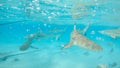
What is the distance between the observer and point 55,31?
19.8m

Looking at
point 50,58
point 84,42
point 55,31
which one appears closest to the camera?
point 84,42

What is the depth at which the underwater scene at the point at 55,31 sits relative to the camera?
14750mm

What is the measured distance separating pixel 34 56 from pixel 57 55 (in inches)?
106

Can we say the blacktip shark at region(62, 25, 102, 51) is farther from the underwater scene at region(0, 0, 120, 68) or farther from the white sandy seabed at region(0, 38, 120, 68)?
the white sandy seabed at region(0, 38, 120, 68)

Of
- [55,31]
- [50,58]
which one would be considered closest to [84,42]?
[55,31]

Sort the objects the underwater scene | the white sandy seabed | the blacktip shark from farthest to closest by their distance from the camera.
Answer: the white sandy seabed → the underwater scene → the blacktip shark

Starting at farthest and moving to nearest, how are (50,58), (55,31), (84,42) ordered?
(50,58), (55,31), (84,42)

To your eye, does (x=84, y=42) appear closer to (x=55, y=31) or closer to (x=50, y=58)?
(x=55, y=31)

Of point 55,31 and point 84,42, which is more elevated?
point 84,42

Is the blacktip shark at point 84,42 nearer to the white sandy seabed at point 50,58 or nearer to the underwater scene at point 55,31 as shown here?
the underwater scene at point 55,31

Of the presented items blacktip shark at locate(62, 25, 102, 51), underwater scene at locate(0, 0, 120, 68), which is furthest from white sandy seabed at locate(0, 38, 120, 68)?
blacktip shark at locate(62, 25, 102, 51)

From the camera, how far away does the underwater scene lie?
14750mm

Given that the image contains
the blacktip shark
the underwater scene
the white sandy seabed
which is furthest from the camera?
the white sandy seabed

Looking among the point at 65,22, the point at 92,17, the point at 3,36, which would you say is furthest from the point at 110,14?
the point at 3,36
